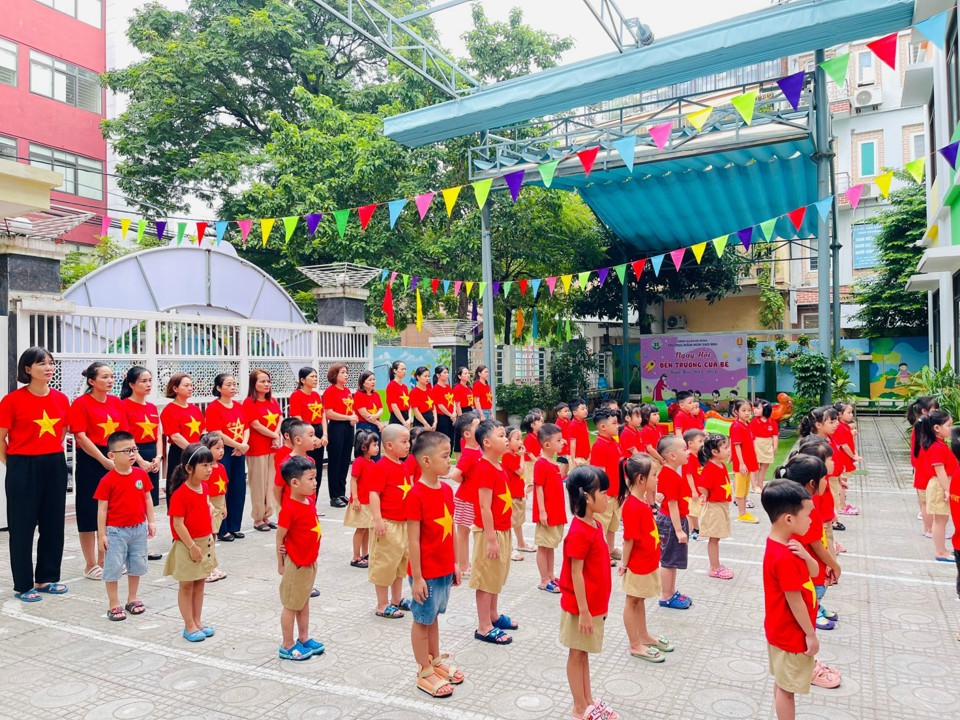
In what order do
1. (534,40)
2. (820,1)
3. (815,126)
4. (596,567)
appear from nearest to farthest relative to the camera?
1. (596,567)
2. (820,1)
3. (815,126)
4. (534,40)

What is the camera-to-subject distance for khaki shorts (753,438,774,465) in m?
8.24

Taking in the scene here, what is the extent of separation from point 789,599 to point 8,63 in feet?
83.0

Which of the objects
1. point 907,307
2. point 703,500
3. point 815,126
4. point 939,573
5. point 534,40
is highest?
point 534,40

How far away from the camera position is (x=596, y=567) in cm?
327

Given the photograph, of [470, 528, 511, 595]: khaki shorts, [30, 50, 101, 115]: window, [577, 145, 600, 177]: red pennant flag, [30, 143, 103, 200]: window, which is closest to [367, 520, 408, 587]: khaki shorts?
[470, 528, 511, 595]: khaki shorts

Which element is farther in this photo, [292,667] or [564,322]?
[564,322]

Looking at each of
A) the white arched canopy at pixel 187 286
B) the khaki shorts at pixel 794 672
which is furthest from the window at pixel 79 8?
the khaki shorts at pixel 794 672

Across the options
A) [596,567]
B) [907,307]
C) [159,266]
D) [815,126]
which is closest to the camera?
[596,567]

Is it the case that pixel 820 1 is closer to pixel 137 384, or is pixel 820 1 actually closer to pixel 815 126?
pixel 815 126

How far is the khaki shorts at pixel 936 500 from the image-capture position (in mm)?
5578

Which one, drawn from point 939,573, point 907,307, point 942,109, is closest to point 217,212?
point 942,109

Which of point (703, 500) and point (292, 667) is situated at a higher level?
point (703, 500)

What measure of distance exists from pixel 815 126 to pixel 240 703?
35.7 ft

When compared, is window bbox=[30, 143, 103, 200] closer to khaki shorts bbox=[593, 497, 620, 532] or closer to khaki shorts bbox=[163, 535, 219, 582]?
khaki shorts bbox=[163, 535, 219, 582]
